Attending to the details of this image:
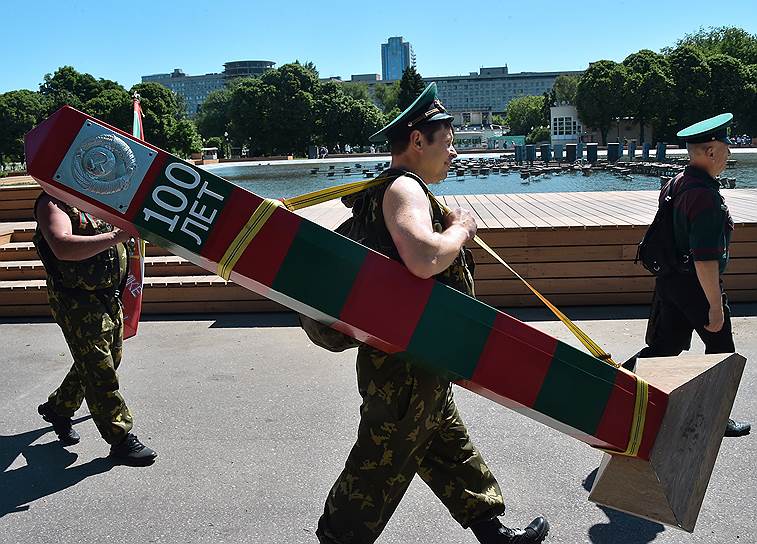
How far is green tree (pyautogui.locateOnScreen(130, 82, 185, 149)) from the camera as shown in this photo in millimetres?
53500

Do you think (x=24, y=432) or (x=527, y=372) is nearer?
(x=527, y=372)

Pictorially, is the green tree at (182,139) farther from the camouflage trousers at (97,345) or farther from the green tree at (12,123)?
the camouflage trousers at (97,345)

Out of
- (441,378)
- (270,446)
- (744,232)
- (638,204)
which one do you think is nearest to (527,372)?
(441,378)

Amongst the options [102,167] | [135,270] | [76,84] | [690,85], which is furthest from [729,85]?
[102,167]

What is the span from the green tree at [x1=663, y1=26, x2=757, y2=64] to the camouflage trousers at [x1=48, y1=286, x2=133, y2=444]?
8085 cm

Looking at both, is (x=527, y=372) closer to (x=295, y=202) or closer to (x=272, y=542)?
(x=295, y=202)

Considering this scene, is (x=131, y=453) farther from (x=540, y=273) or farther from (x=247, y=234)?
(x=540, y=273)

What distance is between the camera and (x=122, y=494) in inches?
143

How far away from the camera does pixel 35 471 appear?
3.94 m

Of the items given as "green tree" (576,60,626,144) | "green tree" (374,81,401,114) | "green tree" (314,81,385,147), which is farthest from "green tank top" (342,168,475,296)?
"green tree" (374,81,401,114)

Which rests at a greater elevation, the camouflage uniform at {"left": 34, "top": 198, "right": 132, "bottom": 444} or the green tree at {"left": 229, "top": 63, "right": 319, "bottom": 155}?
the green tree at {"left": 229, "top": 63, "right": 319, "bottom": 155}

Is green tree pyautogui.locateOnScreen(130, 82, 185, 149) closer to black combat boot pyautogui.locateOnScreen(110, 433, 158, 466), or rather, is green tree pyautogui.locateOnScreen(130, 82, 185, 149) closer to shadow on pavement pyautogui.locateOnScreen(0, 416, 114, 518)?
shadow on pavement pyautogui.locateOnScreen(0, 416, 114, 518)

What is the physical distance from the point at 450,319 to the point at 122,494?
7.28 ft

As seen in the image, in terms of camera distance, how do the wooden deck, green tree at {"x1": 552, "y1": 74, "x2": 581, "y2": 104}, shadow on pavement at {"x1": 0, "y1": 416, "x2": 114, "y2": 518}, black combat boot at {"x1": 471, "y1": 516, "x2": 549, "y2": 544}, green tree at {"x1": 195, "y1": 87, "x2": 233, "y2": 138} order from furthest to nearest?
green tree at {"x1": 552, "y1": 74, "x2": 581, "y2": 104} < green tree at {"x1": 195, "y1": 87, "x2": 233, "y2": 138} < the wooden deck < shadow on pavement at {"x1": 0, "y1": 416, "x2": 114, "y2": 518} < black combat boot at {"x1": 471, "y1": 516, "x2": 549, "y2": 544}
